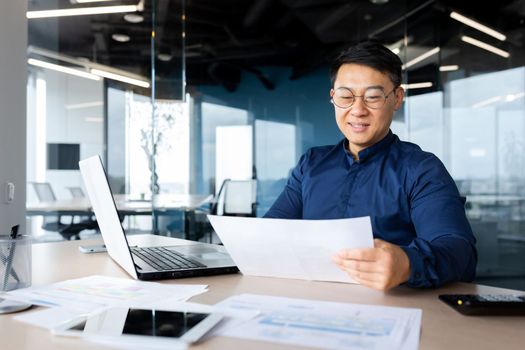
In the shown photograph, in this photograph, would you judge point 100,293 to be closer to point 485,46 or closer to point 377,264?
point 377,264

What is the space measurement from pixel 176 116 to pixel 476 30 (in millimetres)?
3191

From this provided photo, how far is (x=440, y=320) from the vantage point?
84 centimetres

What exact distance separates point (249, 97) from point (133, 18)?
1.95 meters

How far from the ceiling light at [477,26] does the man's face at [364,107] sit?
3676 millimetres

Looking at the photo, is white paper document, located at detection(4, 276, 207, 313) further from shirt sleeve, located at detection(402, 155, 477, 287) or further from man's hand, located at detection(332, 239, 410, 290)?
shirt sleeve, located at detection(402, 155, 477, 287)

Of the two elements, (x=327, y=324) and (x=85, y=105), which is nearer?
(x=327, y=324)

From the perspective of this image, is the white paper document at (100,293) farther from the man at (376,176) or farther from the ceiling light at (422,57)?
the ceiling light at (422,57)

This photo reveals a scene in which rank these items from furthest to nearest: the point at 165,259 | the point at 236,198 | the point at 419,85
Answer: the point at 236,198 → the point at 419,85 → the point at 165,259

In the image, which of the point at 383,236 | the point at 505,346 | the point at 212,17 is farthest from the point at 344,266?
the point at 212,17

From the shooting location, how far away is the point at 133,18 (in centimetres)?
655

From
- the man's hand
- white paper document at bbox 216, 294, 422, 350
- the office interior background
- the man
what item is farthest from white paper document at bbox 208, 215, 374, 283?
the office interior background

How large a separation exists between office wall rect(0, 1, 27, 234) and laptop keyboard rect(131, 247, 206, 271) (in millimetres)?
1564

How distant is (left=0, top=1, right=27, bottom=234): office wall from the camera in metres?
2.66

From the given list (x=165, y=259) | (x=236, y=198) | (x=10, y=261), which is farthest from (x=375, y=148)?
(x=236, y=198)
